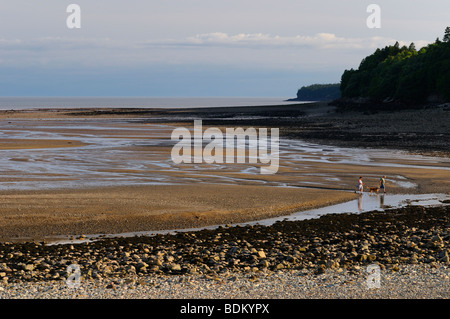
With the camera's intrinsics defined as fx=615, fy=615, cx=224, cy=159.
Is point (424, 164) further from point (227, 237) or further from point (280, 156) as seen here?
point (227, 237)

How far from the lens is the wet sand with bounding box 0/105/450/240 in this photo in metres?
19.2

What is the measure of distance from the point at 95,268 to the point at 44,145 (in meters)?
32.4

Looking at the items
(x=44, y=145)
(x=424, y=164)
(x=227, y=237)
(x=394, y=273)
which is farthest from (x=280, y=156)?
(x=394, y=273)

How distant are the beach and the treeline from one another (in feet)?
176

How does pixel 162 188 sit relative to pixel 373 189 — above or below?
above

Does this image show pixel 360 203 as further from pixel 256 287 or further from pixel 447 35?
pixel 447 35

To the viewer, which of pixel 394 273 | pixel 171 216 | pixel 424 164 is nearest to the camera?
pixel 394 273

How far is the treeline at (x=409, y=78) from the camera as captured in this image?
3583 inches

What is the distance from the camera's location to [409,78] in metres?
96.6

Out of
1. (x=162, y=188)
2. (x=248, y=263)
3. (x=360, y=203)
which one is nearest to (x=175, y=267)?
(x=248, y=263)

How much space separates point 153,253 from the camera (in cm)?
1507

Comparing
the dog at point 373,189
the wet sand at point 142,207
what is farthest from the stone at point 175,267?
the dog at point 373,189

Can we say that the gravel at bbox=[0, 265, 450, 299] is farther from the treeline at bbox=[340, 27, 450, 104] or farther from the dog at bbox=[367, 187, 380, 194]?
the treeline at bbox=[340, 27, 450, 104]

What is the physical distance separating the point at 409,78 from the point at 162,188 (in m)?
79.4
